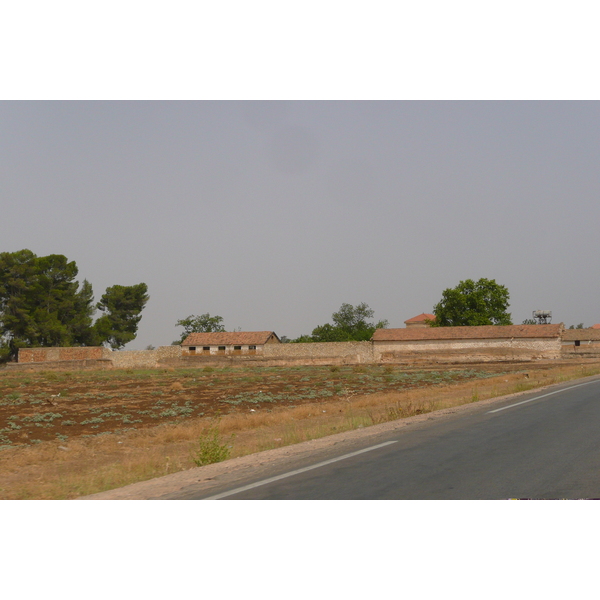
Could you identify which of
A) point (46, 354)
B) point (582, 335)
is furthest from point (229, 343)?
point (582, 335)

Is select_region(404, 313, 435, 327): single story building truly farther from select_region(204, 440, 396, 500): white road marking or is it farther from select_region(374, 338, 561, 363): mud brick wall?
select_region(204, 440, 396, 500): white road marking

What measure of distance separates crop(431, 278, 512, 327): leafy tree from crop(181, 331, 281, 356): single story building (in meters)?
28.9

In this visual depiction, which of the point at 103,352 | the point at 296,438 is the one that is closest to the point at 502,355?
the point at 103,352

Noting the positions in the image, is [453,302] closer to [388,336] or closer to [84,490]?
[388,336]

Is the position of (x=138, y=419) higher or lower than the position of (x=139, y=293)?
lower

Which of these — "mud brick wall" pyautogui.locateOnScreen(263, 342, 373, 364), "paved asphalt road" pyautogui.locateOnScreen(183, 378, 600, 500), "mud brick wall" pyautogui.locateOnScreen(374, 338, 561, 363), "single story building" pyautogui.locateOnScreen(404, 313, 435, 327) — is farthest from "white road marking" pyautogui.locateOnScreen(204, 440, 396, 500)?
"single story building" pyautogui.locateOnScreen(404, 313, 435, 327)

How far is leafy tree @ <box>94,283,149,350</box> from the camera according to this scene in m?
97.9

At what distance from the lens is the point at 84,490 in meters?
9.26

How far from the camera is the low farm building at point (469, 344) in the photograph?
2726 inches

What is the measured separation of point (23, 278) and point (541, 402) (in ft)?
261

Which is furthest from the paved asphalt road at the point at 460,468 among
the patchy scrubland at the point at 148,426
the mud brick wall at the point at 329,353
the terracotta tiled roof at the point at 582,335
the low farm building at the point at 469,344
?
the terracotta tiled roof at the point at 582,335

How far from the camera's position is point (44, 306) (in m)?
86.1

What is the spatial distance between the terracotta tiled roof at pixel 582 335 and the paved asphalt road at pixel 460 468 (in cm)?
7805

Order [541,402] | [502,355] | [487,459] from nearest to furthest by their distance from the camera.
A: [487,459]
[541,402]
[502,355]
